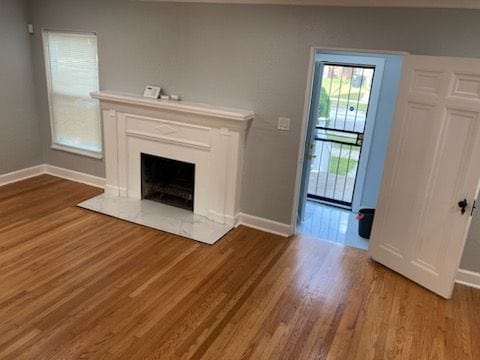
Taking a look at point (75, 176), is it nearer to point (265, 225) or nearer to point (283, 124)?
Result: point (265, 225)

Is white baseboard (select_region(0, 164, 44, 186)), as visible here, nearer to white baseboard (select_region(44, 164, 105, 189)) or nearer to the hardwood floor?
white baseboard (select_region(44, 164, 105, 189))

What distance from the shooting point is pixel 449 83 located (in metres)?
2.91

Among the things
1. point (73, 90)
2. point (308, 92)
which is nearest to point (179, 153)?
point (308, 92)

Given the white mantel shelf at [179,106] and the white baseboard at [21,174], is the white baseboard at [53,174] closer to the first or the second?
the white baseboard at [21,174]

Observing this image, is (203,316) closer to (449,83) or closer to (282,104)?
(282,104)

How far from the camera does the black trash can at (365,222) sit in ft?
15.5

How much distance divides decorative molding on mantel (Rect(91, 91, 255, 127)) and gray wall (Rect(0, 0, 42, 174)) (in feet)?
4.21

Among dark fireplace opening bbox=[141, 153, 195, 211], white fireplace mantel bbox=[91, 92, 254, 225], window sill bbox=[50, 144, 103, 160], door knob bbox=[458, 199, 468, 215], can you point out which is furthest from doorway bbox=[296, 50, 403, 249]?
window sill bbox=[50, 144, 103, 160]

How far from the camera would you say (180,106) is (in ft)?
13.1

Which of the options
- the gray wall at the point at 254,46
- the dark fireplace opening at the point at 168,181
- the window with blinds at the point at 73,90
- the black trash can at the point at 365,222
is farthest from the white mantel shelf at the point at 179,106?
the black trash can at the point at 365,222

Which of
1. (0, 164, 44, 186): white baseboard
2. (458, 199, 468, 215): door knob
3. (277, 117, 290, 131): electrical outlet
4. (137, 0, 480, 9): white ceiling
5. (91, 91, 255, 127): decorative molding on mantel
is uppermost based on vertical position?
(137, 0, 480, 9): white ceiling

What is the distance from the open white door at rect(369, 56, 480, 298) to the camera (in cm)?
288

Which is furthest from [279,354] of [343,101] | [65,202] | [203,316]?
[343,101]

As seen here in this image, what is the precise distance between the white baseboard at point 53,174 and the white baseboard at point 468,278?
4327mm
